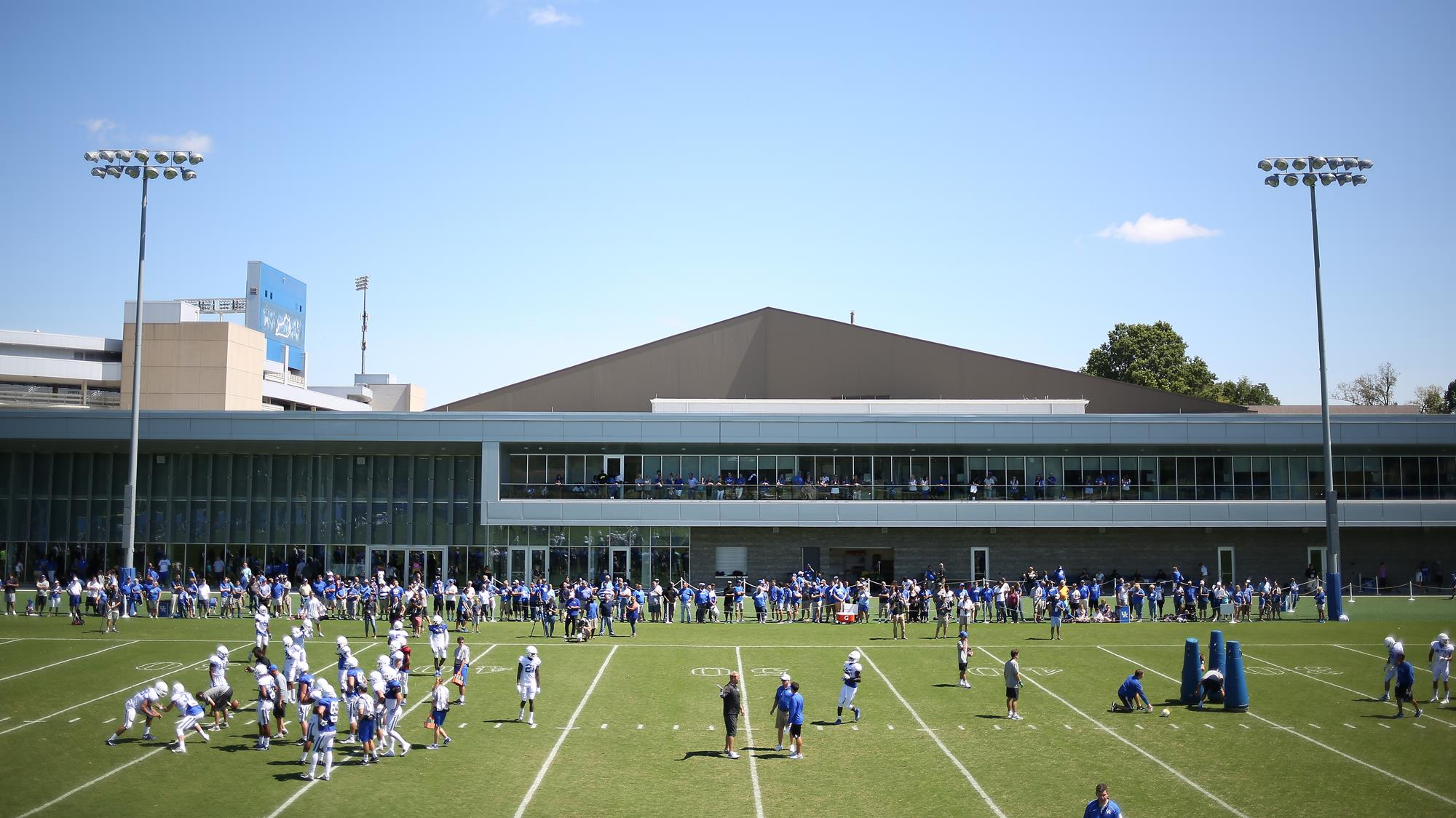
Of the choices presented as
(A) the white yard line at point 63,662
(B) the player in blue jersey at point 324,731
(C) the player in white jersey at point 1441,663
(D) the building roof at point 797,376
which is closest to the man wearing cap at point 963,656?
(C) the player in white jersey at point 1441,663

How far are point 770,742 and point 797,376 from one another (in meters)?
33.3

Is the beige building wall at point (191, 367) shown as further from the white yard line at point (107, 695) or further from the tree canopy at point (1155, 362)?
the tree canopy at point (1155, 362)

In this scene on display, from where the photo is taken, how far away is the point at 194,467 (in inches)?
2016

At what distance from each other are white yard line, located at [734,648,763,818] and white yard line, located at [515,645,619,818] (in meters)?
1.52

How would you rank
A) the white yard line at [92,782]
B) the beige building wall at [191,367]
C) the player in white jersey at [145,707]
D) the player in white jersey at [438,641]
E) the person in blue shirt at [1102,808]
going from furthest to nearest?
the beige building wall at [191,367]
the player in white jersey at [438,641]
the player in white jersey at [145,707]
the white yard line at [92,782]
the person in blue shirt at [1102,808]

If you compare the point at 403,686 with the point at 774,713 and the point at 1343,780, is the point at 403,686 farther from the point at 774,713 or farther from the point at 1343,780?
the point at 1343,780

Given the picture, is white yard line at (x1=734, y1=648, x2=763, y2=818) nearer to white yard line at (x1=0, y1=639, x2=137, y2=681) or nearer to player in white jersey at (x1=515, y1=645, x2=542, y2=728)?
player in white jersey at (x1=515, y1=645, x2=542, y2=728)

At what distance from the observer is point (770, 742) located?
22141mm

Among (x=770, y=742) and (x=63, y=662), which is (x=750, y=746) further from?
(x=63, y=662)

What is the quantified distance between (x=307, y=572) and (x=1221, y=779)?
4105cm

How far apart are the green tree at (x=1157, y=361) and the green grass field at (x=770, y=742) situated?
48218 millimetres

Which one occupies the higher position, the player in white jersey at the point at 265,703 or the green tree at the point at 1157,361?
the green tree at the point at 1157,361

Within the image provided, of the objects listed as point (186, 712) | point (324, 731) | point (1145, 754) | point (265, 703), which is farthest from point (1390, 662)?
point (186, 712)

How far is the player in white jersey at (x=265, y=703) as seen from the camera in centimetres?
2097
